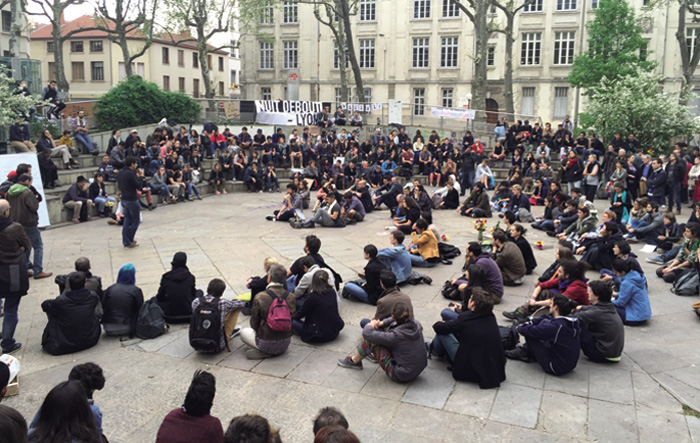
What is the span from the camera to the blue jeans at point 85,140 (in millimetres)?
20969

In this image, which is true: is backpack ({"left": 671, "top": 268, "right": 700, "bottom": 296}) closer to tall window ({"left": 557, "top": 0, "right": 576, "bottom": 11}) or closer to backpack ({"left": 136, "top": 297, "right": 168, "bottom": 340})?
backpack ({"left": 136, "top": 297, "right": 168, "bottom": 340})

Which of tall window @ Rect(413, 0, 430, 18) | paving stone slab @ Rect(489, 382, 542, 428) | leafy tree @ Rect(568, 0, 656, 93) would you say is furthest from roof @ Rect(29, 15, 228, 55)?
paving stone slab @ Rect(489, 382, 542, 428)

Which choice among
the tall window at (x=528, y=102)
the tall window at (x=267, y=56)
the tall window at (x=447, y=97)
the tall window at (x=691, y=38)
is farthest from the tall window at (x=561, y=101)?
the tall window at (x=267, y=56)

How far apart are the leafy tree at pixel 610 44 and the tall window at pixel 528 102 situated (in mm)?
6150

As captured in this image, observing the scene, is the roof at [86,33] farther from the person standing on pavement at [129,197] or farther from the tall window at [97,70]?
the person standing on pavement at [129,197]

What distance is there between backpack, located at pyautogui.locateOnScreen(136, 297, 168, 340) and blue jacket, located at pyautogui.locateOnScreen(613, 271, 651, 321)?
644cm

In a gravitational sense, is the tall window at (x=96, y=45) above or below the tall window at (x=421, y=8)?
below

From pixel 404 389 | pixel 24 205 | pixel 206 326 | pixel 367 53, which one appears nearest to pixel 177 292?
pixel 206 326

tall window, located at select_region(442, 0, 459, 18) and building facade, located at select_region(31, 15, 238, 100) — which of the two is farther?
building facade, located at select_region(31, 15, 238, 100)

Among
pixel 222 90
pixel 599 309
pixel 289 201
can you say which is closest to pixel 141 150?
pixel 289 201

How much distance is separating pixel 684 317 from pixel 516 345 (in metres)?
3.35

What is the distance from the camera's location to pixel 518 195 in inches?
655

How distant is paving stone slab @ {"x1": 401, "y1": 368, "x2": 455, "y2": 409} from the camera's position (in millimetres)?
6273

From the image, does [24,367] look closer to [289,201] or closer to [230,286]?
[230,286]
